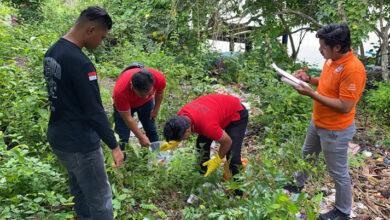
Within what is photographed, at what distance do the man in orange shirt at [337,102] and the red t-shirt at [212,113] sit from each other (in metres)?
0.61

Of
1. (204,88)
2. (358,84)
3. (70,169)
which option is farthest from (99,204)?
(204,88)

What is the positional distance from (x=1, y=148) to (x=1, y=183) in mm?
324

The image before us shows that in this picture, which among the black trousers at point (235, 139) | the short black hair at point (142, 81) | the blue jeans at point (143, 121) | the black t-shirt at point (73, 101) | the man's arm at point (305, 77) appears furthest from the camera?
the blue jeans at point (143, 121)

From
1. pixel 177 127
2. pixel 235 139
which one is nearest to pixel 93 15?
pixel 177 127

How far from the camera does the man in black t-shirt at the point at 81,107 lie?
5.64ft

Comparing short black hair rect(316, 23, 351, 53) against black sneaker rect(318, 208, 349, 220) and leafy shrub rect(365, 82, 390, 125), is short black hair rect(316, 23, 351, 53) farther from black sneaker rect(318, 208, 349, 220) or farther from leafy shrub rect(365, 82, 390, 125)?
leafy shrub rect(365, 82, 390, 125)

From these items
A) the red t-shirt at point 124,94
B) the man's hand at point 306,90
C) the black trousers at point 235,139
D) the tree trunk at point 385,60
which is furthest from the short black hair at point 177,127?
the tree trunk at point 385,60

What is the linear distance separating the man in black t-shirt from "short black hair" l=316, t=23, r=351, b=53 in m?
1.66

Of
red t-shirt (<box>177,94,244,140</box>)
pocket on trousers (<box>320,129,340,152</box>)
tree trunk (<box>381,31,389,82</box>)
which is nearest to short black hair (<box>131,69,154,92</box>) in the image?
red t-shirt (<box>177,94,244,140</box>)

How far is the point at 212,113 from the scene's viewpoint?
246 cm

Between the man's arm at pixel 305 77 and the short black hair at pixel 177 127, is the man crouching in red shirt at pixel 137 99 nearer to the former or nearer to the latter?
the short black hair at pixel 177 127

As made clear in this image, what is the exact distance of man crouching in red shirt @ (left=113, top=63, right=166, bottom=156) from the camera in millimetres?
2617

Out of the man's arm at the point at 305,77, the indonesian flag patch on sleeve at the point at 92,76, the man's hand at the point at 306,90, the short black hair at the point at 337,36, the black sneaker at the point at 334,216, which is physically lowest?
the black sneaker at the point at 334,216

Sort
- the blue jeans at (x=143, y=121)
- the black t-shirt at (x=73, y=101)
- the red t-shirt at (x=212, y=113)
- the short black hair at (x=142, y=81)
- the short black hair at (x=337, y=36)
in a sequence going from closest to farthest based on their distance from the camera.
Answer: the black t-shirt at (x=73, y=101) → the short black hair at (x=337, y=36) → the red t-shirt at (x=212, y=113) → the short black hair at (x=142, y=81) → the blue jeans at (x=143, y=121)
